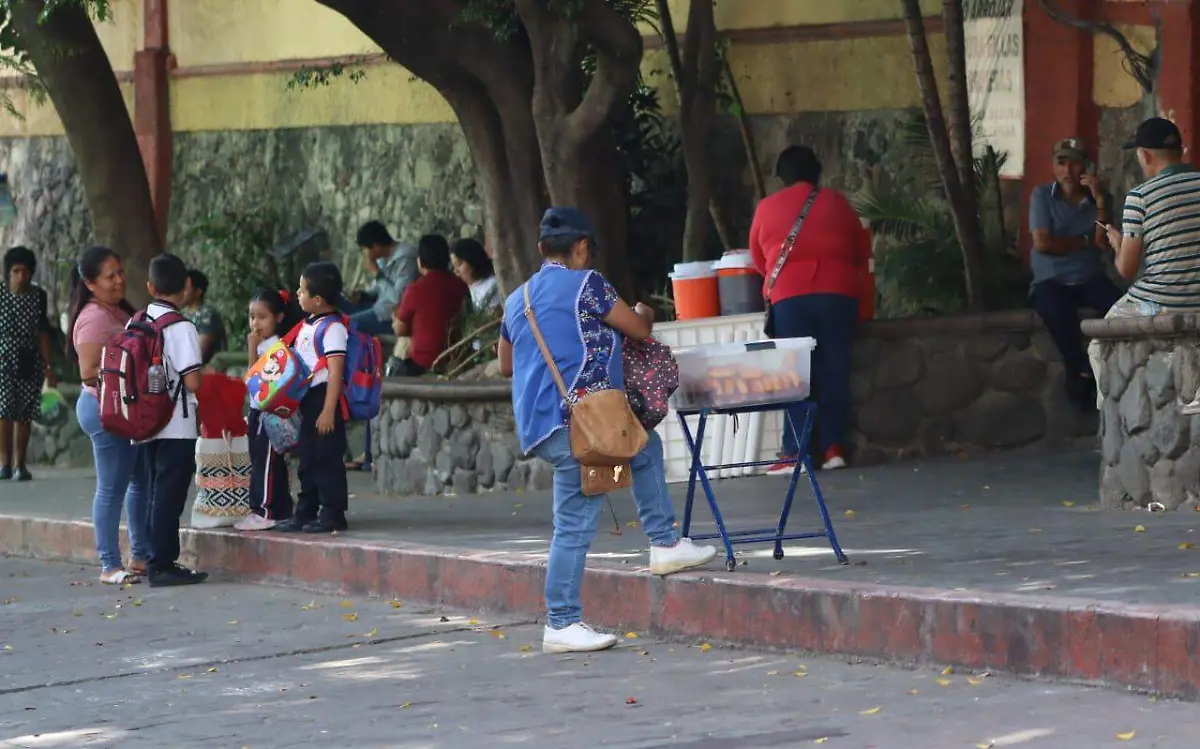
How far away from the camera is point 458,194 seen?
18.6 m

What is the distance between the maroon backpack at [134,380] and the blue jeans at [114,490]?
1.19ft

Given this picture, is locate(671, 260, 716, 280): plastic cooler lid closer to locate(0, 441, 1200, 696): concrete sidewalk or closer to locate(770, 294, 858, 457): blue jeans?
locate(770, 294, 858, 457): blue jeans

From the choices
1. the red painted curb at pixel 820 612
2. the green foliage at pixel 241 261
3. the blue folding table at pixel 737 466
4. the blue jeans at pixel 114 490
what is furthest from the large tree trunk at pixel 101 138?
the blue folding table at pixel 737 466

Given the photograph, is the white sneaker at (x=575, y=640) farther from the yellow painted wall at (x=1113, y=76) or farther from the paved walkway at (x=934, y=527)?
the yellow painted wall at (x=1113, y=76)

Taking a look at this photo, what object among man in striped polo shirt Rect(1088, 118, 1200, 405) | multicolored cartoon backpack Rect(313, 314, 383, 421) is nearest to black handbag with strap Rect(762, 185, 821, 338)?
multicolored cartoon backpack Rect(313, 314, 383, 421)

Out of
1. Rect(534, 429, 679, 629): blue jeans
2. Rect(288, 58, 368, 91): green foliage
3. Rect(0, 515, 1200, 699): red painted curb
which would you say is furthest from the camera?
Rect(288, 58, 368, 91): green foliage

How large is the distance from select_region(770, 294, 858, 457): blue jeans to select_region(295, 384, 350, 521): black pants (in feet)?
8.92

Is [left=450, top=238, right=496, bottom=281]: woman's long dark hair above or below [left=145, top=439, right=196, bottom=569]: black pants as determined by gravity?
above

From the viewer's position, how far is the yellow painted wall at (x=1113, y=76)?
540 inches

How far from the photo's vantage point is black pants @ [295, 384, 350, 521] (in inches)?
432

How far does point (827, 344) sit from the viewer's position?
1253 cm

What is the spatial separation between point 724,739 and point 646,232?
32.2 feet

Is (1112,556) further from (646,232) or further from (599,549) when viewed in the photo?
(646,232)

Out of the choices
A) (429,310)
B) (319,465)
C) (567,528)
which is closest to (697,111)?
(429,310)
